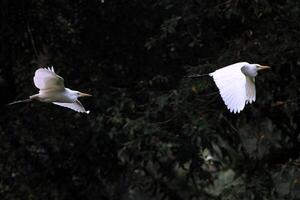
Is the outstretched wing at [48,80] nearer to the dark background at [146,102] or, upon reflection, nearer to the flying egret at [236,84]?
the flying egret at [236,84]

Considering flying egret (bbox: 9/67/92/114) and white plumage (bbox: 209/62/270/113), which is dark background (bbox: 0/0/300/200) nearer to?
white plumage (bbox: 209/62/270/113)

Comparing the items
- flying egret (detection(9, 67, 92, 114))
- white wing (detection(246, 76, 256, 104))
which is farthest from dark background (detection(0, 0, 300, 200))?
flying egret (detection(9, 67, 92, 114))

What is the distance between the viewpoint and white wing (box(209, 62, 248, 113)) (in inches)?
136

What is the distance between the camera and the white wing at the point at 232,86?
345 cm

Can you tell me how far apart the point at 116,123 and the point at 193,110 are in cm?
51

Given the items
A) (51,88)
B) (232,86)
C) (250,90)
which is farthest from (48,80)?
(250,90)

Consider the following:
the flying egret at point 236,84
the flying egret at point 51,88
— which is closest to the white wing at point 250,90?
the flying egret at point 236,84

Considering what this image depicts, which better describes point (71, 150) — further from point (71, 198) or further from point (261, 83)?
point (261, 83)

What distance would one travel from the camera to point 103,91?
5309 millimetres

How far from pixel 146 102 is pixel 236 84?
167cm

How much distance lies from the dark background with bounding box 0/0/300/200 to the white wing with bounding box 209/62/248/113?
91 centimetres

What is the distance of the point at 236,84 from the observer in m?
3.56

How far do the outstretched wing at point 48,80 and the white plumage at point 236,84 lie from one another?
74 centimetres

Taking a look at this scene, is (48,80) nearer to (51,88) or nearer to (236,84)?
(51,88)
